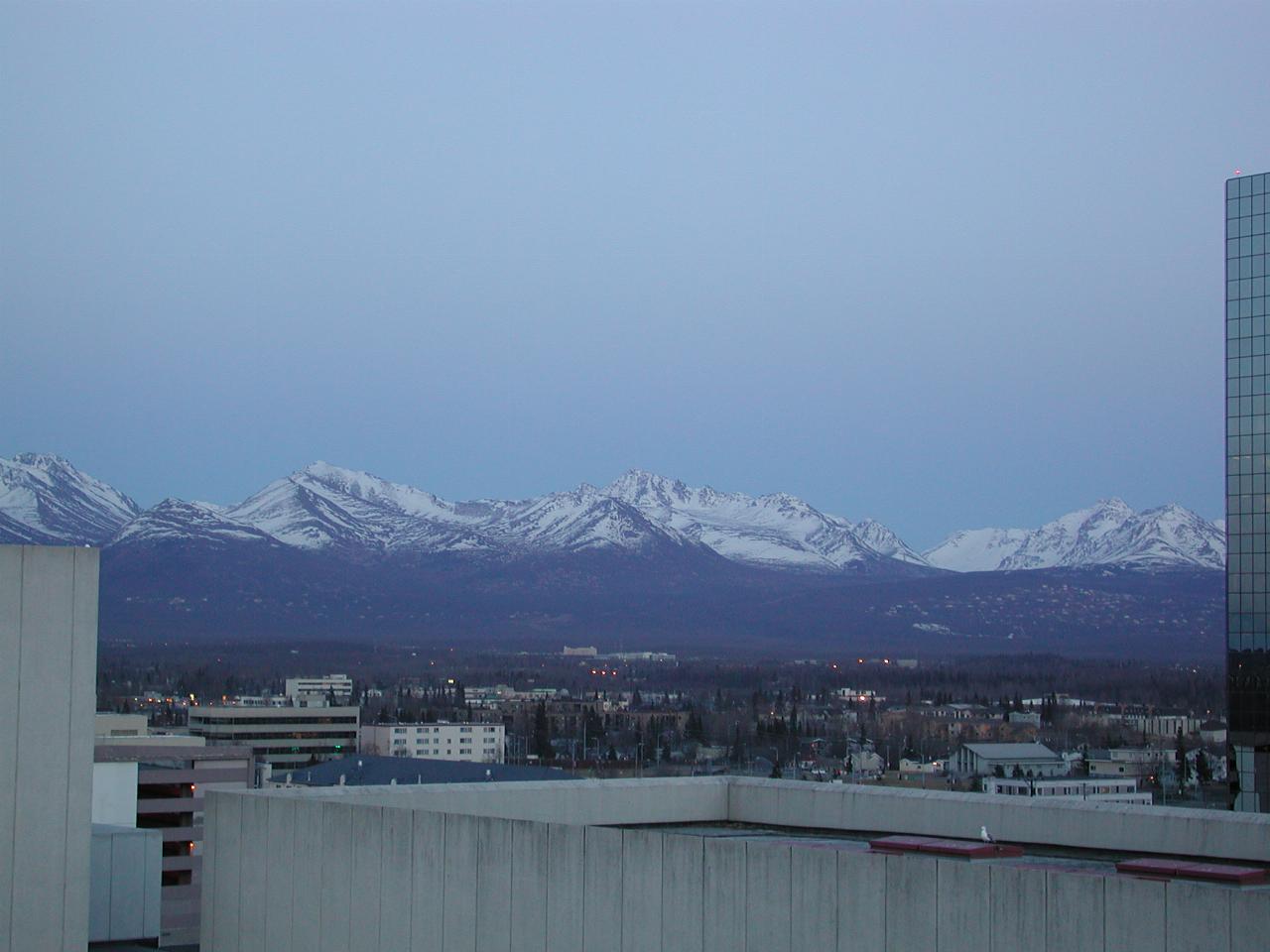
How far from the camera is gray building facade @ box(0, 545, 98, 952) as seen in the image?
21906mm

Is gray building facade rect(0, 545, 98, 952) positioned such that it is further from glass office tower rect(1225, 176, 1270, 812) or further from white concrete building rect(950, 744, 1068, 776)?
white concrete building rect(950, 744, 1068, 776)

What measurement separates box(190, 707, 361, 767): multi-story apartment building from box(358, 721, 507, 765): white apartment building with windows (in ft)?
11.2

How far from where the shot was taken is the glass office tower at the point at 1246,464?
55.0m

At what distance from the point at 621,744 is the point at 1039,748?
160 ft

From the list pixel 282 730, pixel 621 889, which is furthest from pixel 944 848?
pixel 282 730

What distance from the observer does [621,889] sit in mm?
20203

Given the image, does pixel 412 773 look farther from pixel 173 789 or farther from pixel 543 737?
pixel 543 737

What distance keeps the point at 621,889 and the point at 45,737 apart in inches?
306

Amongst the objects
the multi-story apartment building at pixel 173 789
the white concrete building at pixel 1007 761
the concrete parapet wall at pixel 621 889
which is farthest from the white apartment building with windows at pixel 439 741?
the concrete parapet wall at pixel 621 889

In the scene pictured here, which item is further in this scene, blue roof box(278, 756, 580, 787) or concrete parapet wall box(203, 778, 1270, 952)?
blue roof box(278, 756, 580, 787)

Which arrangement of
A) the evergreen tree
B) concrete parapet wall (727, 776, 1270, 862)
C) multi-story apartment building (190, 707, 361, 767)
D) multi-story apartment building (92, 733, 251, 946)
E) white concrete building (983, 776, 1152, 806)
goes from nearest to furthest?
concrete parapet wall (727, 776, 1270, 862), multi-story apartment building (92, 733, 251, 946), white concrete building (983, 776, 1152, 806), multi-story apartment building (190, 707, 361, 767), the evergreen tree

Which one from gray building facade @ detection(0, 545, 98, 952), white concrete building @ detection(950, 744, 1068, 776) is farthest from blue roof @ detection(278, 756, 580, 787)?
gray building facade @ detection(0, 545, 98, 952)

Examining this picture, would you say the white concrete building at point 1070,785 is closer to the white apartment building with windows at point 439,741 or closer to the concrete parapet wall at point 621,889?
the white apartment building with windows at point 439,741

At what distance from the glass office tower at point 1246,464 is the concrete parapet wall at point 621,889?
30919 mm
